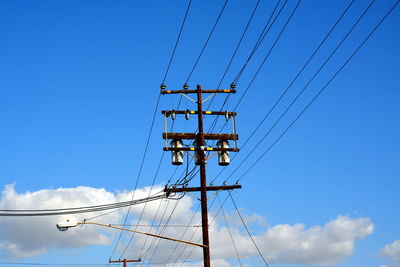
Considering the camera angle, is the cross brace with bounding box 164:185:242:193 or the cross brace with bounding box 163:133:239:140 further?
the cross brace with bounding box 163:133:239:140

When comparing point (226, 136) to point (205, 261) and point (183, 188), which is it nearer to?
point (183, 188)

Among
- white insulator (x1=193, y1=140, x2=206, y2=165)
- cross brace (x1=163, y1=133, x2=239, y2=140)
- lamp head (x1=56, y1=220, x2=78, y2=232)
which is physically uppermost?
cross brace (x1=163, y1=133, x2=239, y2=140)

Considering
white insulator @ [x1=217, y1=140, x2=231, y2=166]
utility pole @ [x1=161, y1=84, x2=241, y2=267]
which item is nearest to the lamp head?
utility pole @ [x1=161, y1=84, x2=241, y2=267]

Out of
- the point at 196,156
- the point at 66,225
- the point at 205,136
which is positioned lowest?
the point at 66,225

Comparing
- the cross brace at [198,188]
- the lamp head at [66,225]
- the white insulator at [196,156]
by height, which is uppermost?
the white insulator at [196,156]

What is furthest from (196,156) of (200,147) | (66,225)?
(66,225)

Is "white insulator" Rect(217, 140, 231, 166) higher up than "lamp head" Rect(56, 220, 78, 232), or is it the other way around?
"white insulator" Rect(217, 140, 231, 166)

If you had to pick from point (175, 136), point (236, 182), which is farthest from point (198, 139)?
point (236, 182)

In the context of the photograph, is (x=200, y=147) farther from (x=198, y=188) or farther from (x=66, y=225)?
(x=66, y=225)

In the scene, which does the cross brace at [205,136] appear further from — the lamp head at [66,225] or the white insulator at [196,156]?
the lamp head at [66,225]

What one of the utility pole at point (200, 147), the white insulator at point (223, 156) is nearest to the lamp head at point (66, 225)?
the utility pole at point (200, 147)

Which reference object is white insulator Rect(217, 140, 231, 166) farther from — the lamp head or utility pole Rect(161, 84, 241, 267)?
the lamp head

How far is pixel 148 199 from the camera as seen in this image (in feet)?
72.0

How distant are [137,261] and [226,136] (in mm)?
29315
